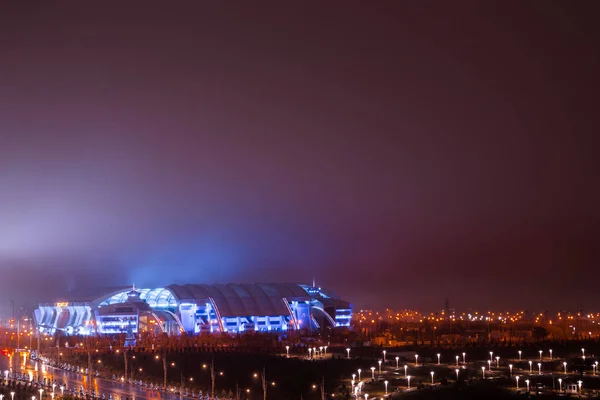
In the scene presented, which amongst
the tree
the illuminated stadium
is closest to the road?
the illuminated stadium

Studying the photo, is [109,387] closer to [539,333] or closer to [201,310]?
[201,310]

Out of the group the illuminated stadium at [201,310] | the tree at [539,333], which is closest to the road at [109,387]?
the illuminated stadium at [201,310]

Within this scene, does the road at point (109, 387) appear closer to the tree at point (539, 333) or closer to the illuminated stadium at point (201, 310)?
the illuminated stadium at point (201, 310)

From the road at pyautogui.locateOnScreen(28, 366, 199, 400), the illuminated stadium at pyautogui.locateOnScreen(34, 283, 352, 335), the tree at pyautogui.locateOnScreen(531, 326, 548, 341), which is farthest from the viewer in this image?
the illuminated stadium at pyautogui.locateOnScreen(34, 283, 352, 335)

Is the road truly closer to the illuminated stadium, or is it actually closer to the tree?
the illuminated stadium

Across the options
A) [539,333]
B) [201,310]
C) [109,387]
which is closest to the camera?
[109,387]

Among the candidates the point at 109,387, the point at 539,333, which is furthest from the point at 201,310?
the point at 109,387

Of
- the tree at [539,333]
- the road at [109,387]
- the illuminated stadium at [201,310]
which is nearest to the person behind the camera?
the road at [109,387]

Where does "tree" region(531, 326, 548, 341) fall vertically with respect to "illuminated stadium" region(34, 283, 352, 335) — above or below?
below

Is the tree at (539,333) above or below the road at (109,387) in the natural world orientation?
below
